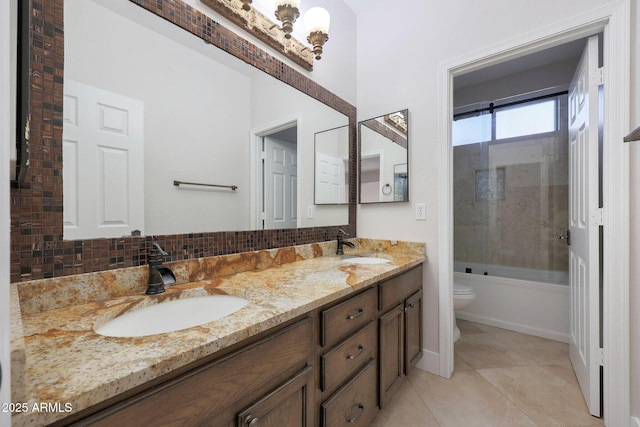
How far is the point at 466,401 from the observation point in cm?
162

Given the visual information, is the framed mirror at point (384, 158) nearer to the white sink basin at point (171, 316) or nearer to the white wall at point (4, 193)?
the white sink basin at point (171, 316)

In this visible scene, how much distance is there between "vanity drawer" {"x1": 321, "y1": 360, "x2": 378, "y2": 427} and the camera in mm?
1041

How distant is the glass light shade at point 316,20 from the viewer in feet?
5.57

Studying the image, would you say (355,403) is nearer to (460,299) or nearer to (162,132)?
(162,132)

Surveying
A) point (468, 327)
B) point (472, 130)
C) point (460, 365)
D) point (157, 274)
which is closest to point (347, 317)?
point (157, 274)

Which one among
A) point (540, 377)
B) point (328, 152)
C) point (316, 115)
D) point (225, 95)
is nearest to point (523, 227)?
point (540, 377)

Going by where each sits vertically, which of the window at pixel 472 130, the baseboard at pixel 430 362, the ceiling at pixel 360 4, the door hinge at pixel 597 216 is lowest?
the baseboard at pixel 430 362

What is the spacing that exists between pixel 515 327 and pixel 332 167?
232 centimetres

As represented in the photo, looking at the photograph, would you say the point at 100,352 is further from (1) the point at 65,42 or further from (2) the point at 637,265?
(2) the point at 637,265

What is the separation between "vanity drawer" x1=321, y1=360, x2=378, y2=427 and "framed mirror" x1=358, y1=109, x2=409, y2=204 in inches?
48.0

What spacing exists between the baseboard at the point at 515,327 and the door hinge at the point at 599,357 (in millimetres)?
1146

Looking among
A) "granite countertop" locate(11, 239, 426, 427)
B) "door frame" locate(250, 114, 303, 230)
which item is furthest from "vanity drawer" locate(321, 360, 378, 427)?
"door frame" locate(250, 114, 303, 230)

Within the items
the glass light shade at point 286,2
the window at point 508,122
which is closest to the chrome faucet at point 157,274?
the glass light shade at point 286,2

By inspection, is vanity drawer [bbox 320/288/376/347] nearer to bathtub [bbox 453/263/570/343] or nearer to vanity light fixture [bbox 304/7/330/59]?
vanity light fixture [bbox 304/7/330/59]
